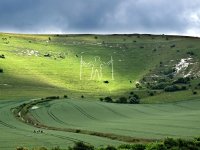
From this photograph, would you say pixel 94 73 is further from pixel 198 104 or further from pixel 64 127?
pixel 64 127

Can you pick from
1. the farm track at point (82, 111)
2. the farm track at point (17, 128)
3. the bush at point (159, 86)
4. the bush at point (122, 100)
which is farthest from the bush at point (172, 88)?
the farm track at point (17, 128)

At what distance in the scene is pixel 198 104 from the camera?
419 ft

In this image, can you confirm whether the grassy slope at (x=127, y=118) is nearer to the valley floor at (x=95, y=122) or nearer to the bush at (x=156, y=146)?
the valley floor at (x=95, y=122)

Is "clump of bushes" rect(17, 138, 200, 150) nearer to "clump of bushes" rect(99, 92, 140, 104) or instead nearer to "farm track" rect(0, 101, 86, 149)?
"farm track" rect(0, 101, 86, 149)

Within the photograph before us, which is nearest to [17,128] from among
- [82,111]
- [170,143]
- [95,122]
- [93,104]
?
[95,122]

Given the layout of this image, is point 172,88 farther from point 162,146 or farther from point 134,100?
point 162,146

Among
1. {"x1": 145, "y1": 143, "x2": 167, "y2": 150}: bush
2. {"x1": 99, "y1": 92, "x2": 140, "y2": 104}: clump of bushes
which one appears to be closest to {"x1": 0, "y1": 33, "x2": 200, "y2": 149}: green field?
{"x1": 99, "y1": 92, "x2": 140, "y2": 104}: clump of bushes

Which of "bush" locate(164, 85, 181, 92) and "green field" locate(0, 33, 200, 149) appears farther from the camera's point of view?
"bush" locate(164, 85, 181, 92)

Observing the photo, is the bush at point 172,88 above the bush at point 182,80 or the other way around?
the other way around

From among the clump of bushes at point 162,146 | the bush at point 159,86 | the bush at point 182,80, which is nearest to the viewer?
the clump of bushes at point 162,146

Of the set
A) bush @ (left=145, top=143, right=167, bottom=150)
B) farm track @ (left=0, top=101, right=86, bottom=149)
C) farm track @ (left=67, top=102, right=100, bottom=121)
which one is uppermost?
farm track @ (left=67, top=102, right=100, bottom=121)

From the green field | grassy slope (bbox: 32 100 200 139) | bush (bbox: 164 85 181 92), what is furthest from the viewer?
bush (bbox: 164 85 181 92)

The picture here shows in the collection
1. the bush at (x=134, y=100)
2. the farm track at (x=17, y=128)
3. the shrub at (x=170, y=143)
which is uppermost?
the bush at (x=134, y=100)

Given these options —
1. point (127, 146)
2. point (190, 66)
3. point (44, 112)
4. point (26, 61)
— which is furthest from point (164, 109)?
point (26, 61)
